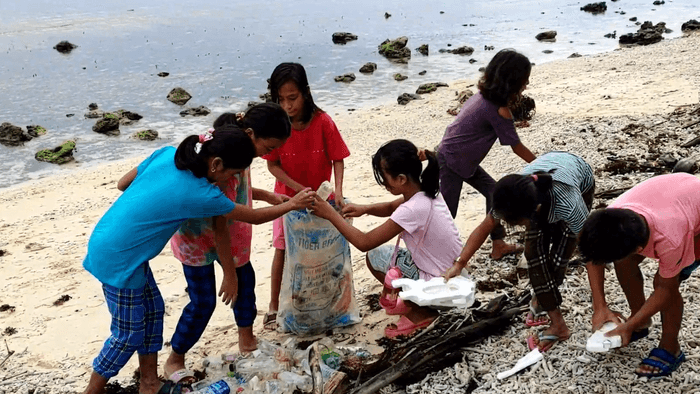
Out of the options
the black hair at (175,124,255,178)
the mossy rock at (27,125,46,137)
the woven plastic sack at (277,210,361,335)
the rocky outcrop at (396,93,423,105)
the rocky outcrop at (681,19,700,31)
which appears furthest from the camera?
the rocky outcrop at (681,19,700,31)

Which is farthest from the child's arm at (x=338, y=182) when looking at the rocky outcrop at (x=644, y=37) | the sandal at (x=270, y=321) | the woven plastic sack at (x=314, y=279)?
Answer: the rocky outcrop at (x=644, y=37)

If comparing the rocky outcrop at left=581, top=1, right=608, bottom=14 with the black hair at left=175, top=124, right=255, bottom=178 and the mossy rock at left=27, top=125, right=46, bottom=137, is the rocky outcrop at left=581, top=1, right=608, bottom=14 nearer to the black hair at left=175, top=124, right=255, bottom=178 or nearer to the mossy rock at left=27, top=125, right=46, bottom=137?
the mossy rock at left=27, top=125, right=46, bottom=137

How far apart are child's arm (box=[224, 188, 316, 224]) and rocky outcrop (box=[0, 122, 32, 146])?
11424mm

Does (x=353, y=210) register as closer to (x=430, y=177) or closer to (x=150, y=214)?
(x=430, y=177)

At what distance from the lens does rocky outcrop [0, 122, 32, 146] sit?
1293 centimetres

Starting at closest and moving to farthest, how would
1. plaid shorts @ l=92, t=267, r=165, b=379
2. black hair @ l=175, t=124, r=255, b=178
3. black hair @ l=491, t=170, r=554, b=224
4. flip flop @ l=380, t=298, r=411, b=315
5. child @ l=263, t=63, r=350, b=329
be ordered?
1. black hair @ l=491, t=170, r=554, b=224
2. black hair @ l=175, t=124, r=255, b=178
3. plaid shorts @ l=92, t=267, r=165, b=379
4. flip flop @ l=380, t=298, r=411, b=315
5. child @ l=263, t=63, r=350, b=329

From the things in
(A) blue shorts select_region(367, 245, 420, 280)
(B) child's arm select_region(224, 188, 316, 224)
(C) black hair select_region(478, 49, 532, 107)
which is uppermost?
(C) black hair select_region(478, 49, 532, 107)

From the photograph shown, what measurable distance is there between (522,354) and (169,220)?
197cm

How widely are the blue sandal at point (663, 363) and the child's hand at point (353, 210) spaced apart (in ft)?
5.67

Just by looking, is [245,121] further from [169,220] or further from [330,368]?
[330,368]

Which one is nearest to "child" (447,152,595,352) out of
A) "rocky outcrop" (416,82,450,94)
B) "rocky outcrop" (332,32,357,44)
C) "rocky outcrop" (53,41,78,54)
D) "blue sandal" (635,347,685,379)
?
"blue sandal" (635,347,685,379)

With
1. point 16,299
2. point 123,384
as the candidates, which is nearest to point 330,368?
point 123,384

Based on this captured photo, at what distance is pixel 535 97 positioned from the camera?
11.6 m

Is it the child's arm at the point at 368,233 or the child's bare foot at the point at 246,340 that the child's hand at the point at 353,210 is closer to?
the child's arm at the point at 368,233
